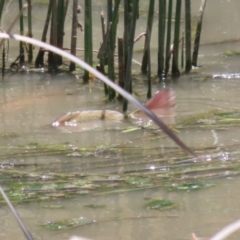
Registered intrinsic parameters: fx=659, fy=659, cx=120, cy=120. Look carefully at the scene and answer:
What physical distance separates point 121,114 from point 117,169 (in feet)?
2.49

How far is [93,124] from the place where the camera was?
2.79 m

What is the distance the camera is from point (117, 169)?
84.7 inches

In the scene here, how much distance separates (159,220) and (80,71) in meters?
2.14

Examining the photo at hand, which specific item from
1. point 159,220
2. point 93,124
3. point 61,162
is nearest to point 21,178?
point 61,162

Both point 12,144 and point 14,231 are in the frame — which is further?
point 12,144

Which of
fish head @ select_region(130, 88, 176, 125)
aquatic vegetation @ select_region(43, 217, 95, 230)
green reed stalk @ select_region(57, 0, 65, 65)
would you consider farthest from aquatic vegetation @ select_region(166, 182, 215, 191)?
green reed stalk @ select_region(57, 0, 65, 65)

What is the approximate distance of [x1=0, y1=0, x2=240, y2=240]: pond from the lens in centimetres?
175

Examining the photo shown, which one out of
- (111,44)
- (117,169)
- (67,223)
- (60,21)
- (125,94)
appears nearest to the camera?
(125,94)

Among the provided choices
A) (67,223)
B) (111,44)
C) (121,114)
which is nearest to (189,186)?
(67,223)

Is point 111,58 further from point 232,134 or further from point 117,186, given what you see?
point 117,186

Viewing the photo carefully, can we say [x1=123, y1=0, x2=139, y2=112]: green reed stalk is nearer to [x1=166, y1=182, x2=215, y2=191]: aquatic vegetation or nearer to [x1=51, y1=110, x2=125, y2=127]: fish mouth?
[x1=51, y1=110, x2=125, y2=127]: fish mouth

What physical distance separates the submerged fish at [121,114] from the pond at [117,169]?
61 millimetres

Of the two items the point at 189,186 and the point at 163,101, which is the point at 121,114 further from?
the point at 189,186

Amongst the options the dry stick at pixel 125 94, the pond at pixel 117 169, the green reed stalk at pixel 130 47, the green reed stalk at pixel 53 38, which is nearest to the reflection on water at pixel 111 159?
the pond at pixel 117 169
